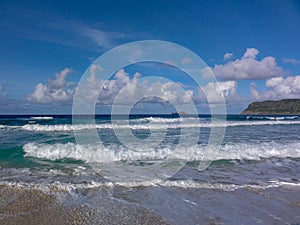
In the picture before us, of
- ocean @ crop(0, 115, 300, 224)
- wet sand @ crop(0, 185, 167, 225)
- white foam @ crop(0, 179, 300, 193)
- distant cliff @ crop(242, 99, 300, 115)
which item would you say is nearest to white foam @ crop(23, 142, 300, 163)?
ocean @ crop(0, 115, 300, 224)

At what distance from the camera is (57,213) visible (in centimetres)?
496

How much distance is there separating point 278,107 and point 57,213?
14642 cm

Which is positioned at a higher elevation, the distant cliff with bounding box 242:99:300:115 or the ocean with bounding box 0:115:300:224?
the distant cliff with bounding box 242:99:300:115

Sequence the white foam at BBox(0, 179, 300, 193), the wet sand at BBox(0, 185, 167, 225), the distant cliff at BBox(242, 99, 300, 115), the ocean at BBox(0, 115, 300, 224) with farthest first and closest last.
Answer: the distant cliff at BBox(242, 99, 300, 115)
the white foam at BBox(0, 179, 300, 193)
the ocean at BBox(0, 115, 300, 224)
the wet sand at BBox(0, 185, 167, 225)

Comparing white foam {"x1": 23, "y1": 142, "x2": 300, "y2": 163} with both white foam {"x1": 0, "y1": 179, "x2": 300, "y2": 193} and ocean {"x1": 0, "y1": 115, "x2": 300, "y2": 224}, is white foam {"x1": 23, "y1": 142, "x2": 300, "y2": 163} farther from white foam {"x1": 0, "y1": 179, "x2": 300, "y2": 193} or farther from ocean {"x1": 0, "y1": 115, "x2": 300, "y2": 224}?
white foam {"x1": 0, "y1": 179, "x2": 300, "y2": 193}

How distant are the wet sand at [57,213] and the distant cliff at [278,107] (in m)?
144

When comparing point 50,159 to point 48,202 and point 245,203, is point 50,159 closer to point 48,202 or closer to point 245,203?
point 48,202

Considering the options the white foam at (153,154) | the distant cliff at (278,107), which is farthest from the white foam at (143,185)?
the distant cliff at (278,107)

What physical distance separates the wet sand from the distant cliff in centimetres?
14380

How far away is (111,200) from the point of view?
5766mm

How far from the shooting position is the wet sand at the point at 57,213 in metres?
4.61

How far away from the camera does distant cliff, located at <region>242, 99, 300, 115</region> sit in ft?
426

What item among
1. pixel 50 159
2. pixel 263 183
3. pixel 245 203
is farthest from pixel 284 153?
pixel 50 159

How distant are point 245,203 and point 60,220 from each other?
4007 mm
